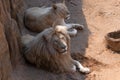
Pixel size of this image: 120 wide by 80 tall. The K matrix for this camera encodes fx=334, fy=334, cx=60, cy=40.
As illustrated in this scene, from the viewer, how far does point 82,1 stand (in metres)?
7.88

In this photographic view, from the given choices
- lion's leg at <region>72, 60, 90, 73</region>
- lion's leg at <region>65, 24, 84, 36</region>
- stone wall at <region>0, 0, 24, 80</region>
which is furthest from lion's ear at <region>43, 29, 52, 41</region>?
lion's leg at <region>65, 24, 84, 36</region>

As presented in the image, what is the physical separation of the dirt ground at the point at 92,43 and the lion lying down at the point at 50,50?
0.13 metres

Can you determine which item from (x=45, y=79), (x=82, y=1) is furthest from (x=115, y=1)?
(x=45, y=79)

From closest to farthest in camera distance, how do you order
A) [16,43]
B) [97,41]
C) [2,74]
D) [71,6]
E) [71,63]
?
[2,74]
[16,43]
[71,63]
[97,41]
[71,6]

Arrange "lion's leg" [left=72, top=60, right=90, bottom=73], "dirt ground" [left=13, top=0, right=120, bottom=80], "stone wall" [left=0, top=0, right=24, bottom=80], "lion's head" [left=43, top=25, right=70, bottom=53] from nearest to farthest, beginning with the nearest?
"stone wall" [left=0, top=0, right=24, bottom=80], "lion's head" [left=43, top=25, right=70, bottom=53], "dirt ground" [left=13, top=0, right=120, bottom=80], "lion's leg" [left=72, top=60, right=90, bottom=73]

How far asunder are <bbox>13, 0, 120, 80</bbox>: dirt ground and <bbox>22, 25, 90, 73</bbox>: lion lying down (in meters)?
0.13

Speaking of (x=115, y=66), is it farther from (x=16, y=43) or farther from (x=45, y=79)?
(x=16, y=43)

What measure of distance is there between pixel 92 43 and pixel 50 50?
53.8 inches

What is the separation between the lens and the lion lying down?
205 inches

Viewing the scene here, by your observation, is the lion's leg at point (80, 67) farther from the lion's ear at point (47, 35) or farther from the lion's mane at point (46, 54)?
the lion's ear at point (47, 35)

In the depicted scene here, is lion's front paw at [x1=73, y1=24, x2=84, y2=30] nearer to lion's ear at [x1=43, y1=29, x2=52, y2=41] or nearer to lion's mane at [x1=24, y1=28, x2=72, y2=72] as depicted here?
lion's mane at [x1=24, y1=28, x2=72, y2=72]

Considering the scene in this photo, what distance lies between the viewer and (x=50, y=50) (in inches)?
206

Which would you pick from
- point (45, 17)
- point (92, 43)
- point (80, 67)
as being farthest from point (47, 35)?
point (92, 43)

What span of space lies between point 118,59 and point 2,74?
250cm
